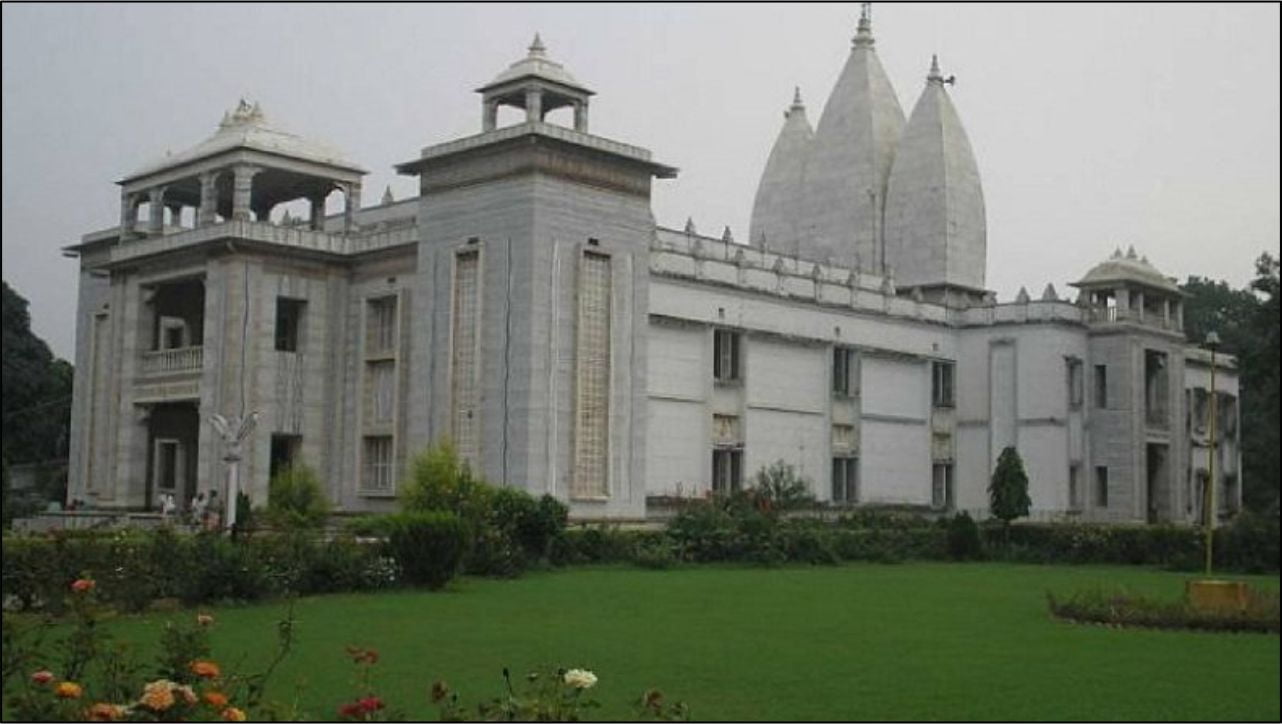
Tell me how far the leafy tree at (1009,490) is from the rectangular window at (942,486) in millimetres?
6294

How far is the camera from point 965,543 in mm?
35719

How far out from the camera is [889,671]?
510 inches

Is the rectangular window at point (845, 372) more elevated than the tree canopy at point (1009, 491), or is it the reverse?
the rectangular window at point (845, 372)

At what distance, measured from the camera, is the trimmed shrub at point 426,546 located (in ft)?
73.2

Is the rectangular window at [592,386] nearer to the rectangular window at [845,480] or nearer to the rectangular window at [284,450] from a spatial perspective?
the rectangular window at [284,450]

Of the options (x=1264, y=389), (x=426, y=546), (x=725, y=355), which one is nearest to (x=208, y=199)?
(x=725, y=355)

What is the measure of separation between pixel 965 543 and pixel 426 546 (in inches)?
700

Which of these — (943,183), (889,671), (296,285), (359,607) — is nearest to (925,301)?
(943,183)

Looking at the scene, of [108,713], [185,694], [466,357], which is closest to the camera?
[108,713]

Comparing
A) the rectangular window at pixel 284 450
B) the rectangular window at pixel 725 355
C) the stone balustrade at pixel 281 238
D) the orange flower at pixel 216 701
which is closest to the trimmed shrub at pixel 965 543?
the rectangular window at pixel 725 355

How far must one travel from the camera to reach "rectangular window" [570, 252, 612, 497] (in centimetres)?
3155

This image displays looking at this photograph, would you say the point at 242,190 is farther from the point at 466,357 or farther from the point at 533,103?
the point at 533,103

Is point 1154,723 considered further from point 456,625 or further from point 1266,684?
point 456,625

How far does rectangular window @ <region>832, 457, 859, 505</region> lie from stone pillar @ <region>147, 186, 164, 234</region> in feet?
65.0
